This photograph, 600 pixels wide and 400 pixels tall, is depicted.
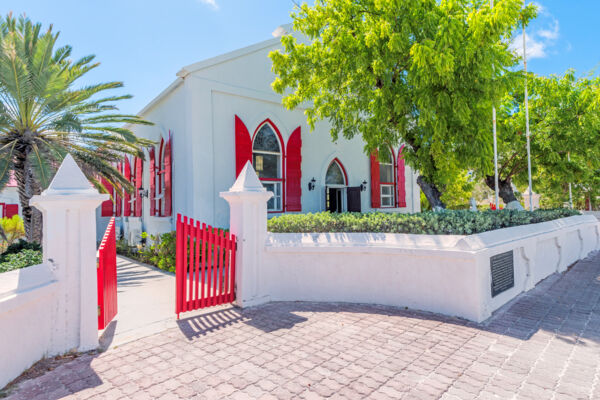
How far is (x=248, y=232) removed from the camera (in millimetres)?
5445

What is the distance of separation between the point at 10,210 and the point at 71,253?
23359mm

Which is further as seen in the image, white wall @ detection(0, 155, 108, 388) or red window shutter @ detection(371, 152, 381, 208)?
red window shutter @ detection(371, 152, 381, 208)

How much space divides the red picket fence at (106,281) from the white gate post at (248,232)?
1.84 meters

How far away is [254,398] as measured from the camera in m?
2.96

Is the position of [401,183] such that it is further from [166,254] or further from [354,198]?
[166,254]

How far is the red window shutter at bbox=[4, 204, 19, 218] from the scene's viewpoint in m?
20.8

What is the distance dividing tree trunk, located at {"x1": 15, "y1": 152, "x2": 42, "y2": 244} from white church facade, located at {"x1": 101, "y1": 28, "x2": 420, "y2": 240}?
336 cm

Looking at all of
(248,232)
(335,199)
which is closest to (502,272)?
(248,232)

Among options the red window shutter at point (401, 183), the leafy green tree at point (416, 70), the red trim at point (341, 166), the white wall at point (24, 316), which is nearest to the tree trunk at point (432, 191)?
the leafy green tree at point (416, 70)

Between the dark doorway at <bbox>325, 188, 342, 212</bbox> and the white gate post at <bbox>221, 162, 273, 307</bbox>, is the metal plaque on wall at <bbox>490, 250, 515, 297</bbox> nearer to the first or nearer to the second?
the white gate post at <bbox>221, 162, 273, 307</bbox>

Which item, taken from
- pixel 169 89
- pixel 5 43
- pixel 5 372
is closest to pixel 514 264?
pixel 5 372

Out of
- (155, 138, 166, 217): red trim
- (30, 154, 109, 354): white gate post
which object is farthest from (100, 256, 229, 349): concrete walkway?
(155, 138, 166, 217): red trim

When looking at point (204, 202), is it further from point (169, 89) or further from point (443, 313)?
point (443, 313)

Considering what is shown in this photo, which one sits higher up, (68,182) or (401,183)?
(401,183)
